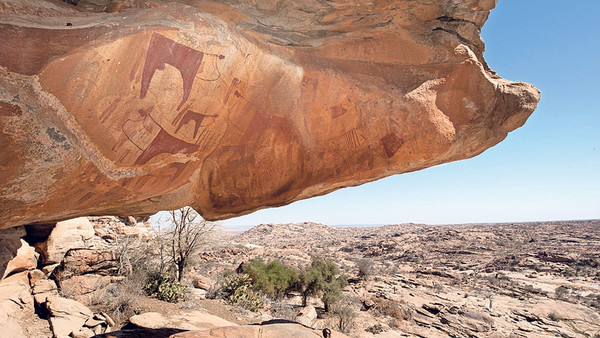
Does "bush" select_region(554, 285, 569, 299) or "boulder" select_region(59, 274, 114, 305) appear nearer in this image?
"boulder" select_region(59, 274, 114, 305)

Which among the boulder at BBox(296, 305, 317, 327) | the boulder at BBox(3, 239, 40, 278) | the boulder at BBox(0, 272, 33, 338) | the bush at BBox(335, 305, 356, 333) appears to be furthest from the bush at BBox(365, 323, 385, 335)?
the boulder at BBox(3, 239, 40, 278)

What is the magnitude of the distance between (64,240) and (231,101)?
35.3 feet

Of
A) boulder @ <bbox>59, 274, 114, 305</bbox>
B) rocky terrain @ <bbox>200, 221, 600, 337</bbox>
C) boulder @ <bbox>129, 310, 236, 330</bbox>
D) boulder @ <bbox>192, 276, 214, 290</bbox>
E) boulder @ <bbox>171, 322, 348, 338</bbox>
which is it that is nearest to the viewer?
boulder @ <bbox>171, 322, 348, 338</bbox>

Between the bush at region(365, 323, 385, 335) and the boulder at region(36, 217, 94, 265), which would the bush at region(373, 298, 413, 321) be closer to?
the bush at region(365, 323, 385, 335)

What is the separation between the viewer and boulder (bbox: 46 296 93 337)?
23.0 feet

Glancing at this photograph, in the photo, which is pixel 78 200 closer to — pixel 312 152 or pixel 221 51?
pixel 221 51

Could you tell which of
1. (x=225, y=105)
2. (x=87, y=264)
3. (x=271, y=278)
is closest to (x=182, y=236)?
(x=87, y=264)

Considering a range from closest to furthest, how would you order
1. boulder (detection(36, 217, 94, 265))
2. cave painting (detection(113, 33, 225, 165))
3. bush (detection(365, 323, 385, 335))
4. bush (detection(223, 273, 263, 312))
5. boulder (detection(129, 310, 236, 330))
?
cave painting (detection(113, 33, 225, 165)) → boulder (detection(129, 310, 236, 330)) → boulder (detection(36, 217, 94, 265)) → bush (detection(223, 273, 263, 312)) → bush (detection(365, 323, 385, 335))

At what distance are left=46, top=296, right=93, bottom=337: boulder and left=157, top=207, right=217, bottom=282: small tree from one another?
5.77 metres

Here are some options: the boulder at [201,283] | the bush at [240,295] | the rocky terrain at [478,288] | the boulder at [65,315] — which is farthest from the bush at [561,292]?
the boulder at [65,315]

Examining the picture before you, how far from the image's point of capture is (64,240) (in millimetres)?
10453

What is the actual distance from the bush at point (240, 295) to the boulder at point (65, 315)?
264 inches

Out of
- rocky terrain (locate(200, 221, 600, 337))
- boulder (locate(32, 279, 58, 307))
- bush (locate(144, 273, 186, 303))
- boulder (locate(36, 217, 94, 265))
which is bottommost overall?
rocky terrain (locate(200, 221, 600, 337))

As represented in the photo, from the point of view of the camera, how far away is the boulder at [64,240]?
984cm
